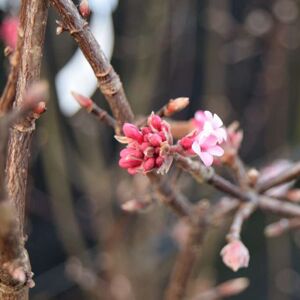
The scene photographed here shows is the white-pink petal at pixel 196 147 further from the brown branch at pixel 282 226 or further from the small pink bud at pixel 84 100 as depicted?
the brown branch at pixel 282 226

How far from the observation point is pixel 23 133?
0.61 m

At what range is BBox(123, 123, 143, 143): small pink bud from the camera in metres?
0.65

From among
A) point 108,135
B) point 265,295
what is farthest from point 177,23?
point 265,295

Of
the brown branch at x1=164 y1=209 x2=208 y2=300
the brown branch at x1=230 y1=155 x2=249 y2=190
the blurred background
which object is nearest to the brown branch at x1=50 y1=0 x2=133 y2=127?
the brown branch at x1=230 y1=155 x2=249 y2=190

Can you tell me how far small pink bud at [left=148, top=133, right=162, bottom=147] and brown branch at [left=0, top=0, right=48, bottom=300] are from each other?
0.13 m

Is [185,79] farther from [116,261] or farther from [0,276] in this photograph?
[0,276]

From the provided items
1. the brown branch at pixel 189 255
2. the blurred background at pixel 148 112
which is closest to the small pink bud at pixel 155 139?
the brown branch at pixel 189 255

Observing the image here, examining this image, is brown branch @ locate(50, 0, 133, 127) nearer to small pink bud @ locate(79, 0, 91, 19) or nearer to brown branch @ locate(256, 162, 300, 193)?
small pink bud @ locate(79, 0, 91, 19)

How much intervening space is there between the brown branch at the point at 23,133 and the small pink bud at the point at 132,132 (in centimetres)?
11

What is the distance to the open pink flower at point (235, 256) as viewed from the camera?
0.79 m

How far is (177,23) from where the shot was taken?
2191mm

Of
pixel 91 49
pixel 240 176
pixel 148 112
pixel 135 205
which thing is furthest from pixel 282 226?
pixel 148 112

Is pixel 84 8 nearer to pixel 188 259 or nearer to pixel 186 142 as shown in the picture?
pixel 186 142

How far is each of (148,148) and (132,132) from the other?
0.03 meters
